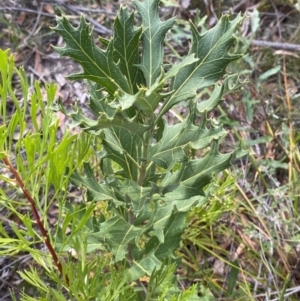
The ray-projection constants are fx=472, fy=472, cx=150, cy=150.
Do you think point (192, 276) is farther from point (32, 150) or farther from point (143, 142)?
point (32, 150)

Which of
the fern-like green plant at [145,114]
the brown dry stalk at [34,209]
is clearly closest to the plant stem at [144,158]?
the fern-like green plant at [145,114]

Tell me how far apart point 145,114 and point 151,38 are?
164mm

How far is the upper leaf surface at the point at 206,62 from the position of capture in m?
0.97

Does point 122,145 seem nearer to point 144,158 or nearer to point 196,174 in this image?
point 144,158

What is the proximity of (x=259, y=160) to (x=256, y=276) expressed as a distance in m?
0.50

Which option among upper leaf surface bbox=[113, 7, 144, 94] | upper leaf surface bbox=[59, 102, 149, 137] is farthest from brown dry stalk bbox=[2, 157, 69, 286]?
upper leaf surface bbox=[113, 7, 144, 94]

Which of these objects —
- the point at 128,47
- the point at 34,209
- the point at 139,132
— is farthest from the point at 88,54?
the point at 34,209

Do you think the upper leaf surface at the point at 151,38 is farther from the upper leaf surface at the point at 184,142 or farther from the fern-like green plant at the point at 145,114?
the upper leaf surface at the point at 184,142

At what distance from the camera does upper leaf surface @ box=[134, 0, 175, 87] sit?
38.6 inches

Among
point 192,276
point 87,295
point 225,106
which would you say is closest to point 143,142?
point 87,295

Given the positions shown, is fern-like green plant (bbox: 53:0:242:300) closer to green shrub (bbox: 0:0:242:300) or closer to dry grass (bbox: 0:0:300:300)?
green shrub (bbox: 0:0:242:300)

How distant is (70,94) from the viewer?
2.42 metres

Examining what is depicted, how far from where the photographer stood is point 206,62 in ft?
3.26

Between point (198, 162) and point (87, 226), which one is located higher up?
point (198, 162)
